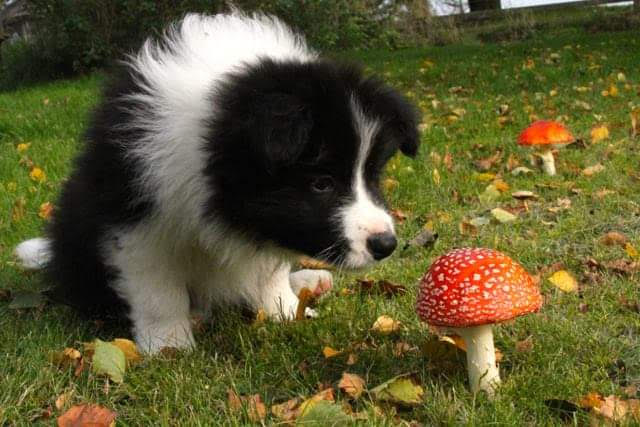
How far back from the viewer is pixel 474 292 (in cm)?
232

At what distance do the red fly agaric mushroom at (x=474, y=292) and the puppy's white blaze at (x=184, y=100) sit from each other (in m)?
1.02

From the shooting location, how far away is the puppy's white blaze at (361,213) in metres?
2.74

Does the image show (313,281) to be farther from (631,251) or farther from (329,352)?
(631,251)

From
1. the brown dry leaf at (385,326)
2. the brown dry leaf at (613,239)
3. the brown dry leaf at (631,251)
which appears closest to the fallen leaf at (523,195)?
the brown dry leaf at (613,239)

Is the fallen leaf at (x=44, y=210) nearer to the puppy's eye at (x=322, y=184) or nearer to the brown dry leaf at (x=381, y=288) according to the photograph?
the brown dry leaf at (x=381, y=288)

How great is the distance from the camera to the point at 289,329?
3.36 meters

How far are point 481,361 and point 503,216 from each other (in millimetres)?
2579

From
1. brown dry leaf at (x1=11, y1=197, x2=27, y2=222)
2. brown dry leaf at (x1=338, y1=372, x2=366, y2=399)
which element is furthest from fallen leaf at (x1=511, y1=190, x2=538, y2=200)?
brown dry leaf at (x1=11, y1=197, x2=27, y2=222)

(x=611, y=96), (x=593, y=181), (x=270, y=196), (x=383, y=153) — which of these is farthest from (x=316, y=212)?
(x=611, y=96)

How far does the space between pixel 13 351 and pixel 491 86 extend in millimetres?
8743

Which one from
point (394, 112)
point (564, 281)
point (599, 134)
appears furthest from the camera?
point (599, 134)

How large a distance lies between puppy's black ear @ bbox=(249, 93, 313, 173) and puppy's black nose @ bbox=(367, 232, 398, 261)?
15.9 inches

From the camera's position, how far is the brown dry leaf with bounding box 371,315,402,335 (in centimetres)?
326

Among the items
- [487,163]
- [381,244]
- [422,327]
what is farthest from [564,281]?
[487,163]
